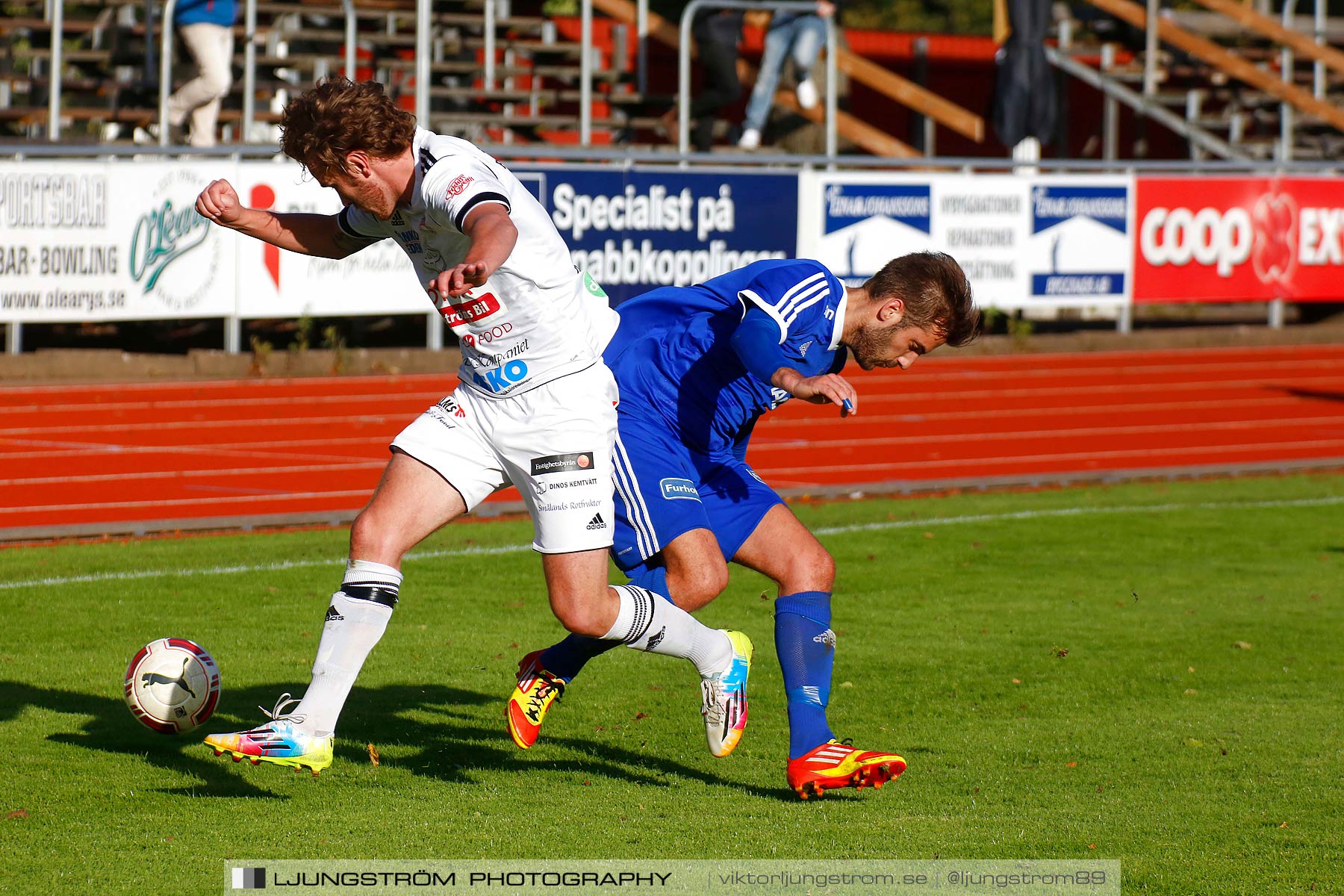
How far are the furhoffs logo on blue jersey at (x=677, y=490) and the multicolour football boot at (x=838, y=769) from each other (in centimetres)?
88

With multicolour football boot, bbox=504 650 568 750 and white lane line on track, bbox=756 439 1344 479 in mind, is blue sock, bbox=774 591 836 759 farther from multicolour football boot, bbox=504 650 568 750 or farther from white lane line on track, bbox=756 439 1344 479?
white lane line on track, bbox=756 439 1344 479

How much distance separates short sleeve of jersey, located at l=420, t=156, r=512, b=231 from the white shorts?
576 mm

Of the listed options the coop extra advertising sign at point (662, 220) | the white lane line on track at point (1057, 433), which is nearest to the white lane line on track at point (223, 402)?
the coop extra advertising sign at point (662, 220)

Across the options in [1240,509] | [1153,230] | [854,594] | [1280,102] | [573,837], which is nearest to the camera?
[573,837]

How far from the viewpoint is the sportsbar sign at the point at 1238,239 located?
21109 millimetres

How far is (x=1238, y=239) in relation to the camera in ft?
71.3

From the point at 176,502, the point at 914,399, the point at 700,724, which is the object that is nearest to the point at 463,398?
the point at 700,724

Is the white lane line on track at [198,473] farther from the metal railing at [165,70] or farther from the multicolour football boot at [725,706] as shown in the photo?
the multicolour football boot at [725,706]

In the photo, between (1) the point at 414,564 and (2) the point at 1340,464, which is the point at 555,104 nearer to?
(2) the point at 1340,464

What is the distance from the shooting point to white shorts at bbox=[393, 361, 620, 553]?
5016mm

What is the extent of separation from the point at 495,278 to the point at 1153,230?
1754 cm

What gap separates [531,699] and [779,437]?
903 cm

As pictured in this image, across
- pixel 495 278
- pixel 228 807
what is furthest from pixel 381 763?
pixel 495 278

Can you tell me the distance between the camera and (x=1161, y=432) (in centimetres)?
1564
